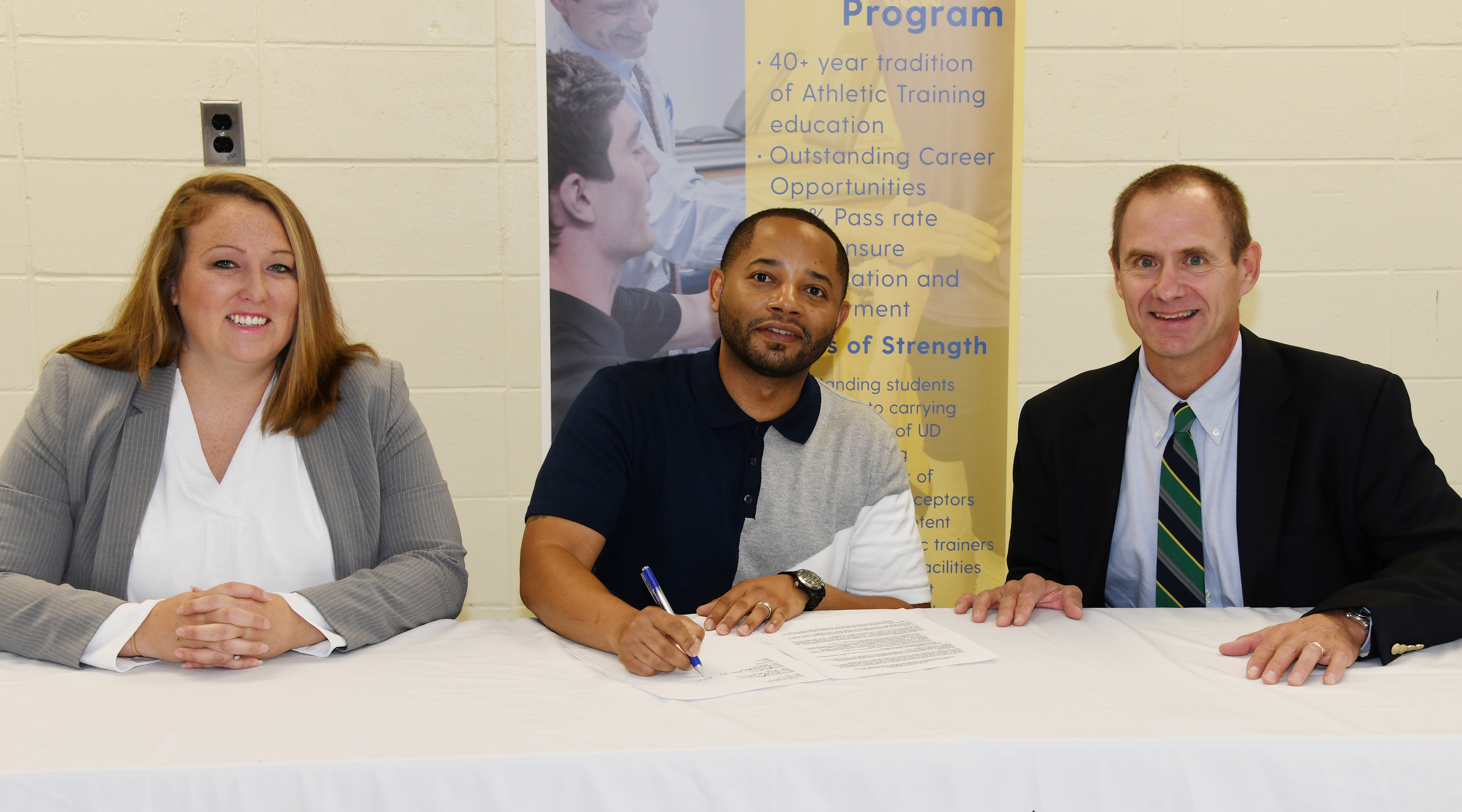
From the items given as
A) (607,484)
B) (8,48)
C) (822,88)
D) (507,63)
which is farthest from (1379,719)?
(8,48)

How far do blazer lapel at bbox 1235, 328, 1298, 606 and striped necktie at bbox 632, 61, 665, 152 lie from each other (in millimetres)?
1522

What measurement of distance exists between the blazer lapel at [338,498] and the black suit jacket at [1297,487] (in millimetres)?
1189

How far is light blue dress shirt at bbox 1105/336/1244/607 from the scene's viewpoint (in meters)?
1.70

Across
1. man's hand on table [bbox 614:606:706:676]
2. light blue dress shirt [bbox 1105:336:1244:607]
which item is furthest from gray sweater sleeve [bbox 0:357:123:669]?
light blue dress shirt [bbox 1105:336:1244:607]

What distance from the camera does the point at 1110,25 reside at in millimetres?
2580

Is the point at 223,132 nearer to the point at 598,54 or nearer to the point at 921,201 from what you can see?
the point at 598,54

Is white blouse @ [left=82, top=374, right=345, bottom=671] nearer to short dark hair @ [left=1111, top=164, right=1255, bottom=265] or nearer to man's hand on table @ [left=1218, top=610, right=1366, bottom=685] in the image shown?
man's hand on table @ [left=1218, top=610, right=1366, bottom=685]

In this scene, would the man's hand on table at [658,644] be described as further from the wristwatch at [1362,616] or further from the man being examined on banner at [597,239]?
the man being examined on banner at [597,239]

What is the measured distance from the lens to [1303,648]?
1200 mm

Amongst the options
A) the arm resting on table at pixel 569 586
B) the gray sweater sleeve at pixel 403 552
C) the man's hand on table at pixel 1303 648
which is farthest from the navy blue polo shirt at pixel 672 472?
the man's hand on table at pixel 1303 648

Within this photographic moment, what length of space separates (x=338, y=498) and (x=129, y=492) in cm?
30

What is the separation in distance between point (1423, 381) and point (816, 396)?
197 centimetres

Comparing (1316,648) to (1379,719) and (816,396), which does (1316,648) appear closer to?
(1379,719)

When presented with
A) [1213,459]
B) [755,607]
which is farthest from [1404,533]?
[755,607]
